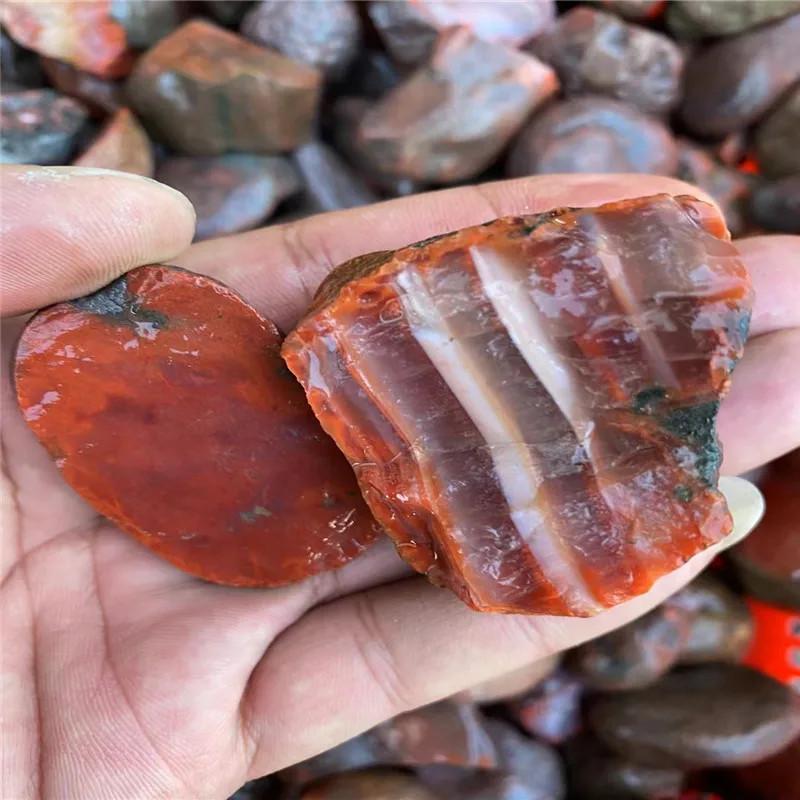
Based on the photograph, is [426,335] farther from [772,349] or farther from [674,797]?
[674,797]

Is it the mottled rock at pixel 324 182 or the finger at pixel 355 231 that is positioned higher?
the finger at pixel 355 231

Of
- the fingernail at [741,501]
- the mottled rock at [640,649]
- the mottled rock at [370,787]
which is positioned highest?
the fingernail at [741,501]

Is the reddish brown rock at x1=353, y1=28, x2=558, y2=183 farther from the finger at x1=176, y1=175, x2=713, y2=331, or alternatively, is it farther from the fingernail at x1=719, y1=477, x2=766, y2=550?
the fingernail at x1=719, y1=477, x2=766, y2=550

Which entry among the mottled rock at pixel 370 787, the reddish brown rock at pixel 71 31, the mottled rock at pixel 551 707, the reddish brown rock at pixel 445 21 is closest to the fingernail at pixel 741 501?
the mottled rock at pixel 551 707

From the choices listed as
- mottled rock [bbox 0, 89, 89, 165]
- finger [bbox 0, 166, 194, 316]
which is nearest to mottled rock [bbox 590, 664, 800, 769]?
finger [bbox 0, 166, 194, 316]

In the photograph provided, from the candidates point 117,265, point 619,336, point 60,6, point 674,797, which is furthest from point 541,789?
point 60,6

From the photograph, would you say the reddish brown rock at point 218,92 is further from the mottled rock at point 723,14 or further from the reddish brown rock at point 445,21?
the mottled rock at point 723,14
